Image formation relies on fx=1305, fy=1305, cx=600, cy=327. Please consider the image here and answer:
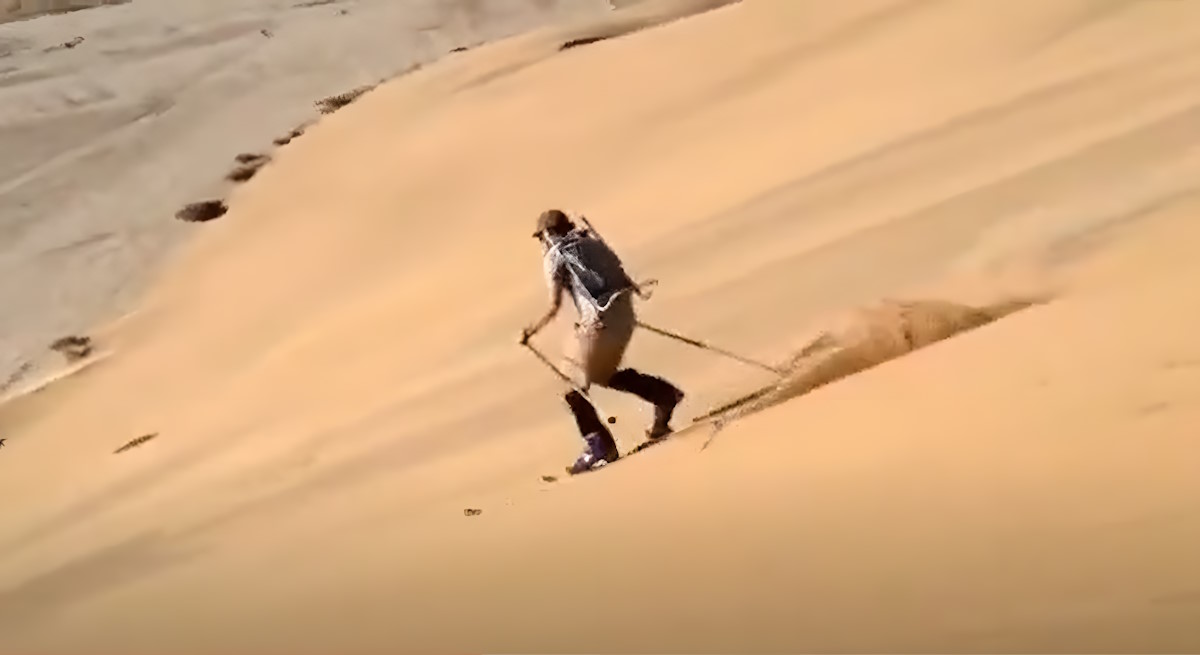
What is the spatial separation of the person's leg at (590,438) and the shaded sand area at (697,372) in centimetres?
17

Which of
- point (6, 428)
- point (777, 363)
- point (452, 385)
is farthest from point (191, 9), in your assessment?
point (777, 363)

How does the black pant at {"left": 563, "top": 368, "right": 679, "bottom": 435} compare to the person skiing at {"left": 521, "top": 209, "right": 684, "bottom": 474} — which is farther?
the black pant at {"left": 563, "top": 368, "right": 679, "bottom": 435}

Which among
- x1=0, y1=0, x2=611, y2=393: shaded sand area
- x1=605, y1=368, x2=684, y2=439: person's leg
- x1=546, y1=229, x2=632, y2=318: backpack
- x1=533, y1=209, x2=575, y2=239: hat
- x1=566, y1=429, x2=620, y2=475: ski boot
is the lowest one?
x1=566, y1=429, x2=620, y2=475: ski boot

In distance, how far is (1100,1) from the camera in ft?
22.4

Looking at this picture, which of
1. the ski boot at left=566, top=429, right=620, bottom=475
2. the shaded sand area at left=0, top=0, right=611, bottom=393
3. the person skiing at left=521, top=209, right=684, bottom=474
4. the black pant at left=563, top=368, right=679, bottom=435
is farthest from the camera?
the shaded sand area at left=0, top=0, right=611, bottom=393

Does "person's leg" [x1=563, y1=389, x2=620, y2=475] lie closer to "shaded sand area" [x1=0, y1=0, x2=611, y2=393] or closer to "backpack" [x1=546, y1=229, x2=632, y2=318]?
"backpack" [x1=546, y1=229, x2=632, y2=318]

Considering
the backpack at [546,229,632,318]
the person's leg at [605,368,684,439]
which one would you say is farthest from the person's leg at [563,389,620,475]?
the backpack at [546,229,632,318]

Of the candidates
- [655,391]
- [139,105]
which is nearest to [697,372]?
[655,391]

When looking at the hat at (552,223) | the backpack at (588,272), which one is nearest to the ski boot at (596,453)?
the backpack at (588,272)

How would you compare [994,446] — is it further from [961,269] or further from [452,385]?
[452,385]

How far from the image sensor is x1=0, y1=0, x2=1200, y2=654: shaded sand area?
2322 millimetres

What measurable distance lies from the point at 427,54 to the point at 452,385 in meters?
6.33

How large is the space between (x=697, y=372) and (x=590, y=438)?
3.48 ft

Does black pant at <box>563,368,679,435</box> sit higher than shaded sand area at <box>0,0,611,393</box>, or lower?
lower
